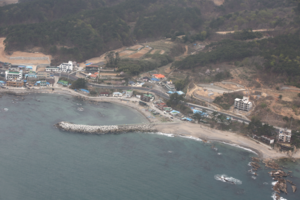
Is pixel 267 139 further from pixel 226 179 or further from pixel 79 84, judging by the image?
pixel 79 84

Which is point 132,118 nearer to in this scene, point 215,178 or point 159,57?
point 215,178

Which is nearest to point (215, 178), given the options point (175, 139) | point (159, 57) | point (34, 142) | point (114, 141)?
point (175, 139)

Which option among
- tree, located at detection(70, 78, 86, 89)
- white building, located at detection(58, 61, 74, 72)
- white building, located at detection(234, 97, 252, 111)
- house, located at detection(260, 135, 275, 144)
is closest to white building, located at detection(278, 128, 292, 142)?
house, located at detection(260, 135, 275, 144)

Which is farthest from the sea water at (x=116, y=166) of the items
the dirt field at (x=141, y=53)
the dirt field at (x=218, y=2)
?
the dirt field at (x=218, y=2)

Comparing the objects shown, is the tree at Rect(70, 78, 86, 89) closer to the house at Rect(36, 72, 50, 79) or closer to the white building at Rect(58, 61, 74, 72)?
the house at Rect(36, 72, 50, 79)

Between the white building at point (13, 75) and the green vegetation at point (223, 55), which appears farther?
the green vegetation at point (223, 55)

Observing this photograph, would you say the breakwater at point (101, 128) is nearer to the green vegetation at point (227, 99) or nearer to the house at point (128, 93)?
the house at point (128, 93)
